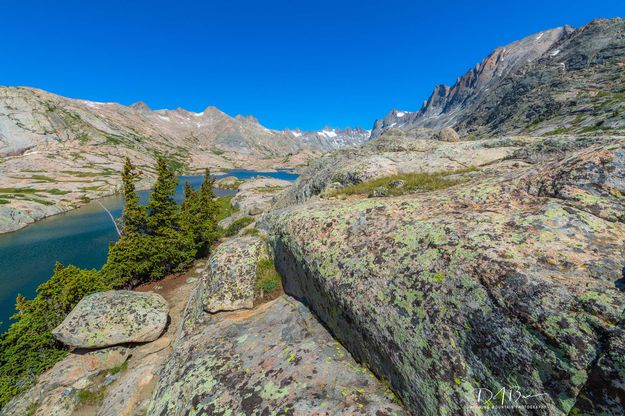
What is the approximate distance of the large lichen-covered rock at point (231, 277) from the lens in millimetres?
14664

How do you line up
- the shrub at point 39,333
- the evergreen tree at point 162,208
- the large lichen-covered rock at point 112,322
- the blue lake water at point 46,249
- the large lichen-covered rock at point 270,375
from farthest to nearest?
the blue lake water at point 46,249, the evergreen tree at point 162,208, the shrub at point 39,333, the large lichen-covered rock at point 112,322, the large lichen-covered rock at point 270,375

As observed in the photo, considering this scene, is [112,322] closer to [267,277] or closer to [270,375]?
[267,277]

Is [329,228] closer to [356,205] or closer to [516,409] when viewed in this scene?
[356,205]

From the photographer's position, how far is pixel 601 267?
6023mm

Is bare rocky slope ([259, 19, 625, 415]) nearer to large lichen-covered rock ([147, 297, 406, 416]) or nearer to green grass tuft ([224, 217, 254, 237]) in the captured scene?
large lichen-covered rock ([147, 297, 406, 416])

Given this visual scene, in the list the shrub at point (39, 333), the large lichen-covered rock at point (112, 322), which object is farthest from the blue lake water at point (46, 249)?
the large lichen-covered rock at point (112, 322)

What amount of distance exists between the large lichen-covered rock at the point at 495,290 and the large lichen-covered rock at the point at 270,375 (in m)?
0.69

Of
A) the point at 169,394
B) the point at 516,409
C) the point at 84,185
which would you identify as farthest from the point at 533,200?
the point at 84,185

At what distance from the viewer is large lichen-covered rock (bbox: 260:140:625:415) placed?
518 centimetres

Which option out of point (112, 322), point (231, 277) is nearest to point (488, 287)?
point (231, 277)

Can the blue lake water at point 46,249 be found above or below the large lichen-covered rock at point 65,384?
below

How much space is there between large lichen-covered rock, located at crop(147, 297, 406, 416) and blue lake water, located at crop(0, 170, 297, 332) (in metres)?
40.0

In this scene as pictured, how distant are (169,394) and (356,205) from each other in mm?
9872

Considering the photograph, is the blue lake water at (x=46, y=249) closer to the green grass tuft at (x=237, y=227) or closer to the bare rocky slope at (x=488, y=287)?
the green grass tuft at (x=237, y=227)
